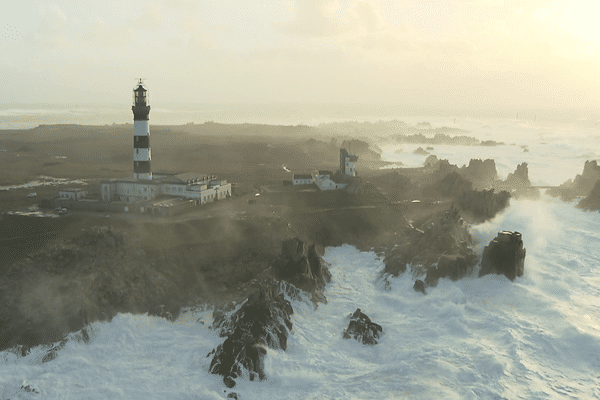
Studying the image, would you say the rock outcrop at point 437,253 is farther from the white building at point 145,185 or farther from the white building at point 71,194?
the white building at point 71,194

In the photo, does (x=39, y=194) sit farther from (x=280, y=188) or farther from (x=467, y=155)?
(x=467, y=155)

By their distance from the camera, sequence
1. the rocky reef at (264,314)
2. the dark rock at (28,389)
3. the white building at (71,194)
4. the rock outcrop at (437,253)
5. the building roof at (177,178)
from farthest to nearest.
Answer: the building roof at (177,178) < the white building at (71,194) < the rock outcrop at (437,253) < the rocky reef at (264,314) < the dark rock at (28,389)

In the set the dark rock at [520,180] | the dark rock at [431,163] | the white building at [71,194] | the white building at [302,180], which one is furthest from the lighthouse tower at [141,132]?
the dark rock at [431,163]

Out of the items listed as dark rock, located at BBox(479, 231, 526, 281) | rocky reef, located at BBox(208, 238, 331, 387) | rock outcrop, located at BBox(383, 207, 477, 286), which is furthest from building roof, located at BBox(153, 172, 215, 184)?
dark rock, located at BBox(479, 231, 526, 281)

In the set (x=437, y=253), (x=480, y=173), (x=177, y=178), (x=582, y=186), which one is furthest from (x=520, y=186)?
(x=177, y=178)

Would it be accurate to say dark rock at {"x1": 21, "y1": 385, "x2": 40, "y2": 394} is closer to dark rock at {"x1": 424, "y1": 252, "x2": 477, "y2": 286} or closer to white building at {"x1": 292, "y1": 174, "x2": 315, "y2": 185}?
dark rock at {"x1": 424, "y1": 252, "x2": 477, "y2": 286}

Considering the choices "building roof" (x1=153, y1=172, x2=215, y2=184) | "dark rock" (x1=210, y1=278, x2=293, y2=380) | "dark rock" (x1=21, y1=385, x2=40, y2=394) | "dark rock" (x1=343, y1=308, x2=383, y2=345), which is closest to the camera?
"dark rock" (x1=21, y1=385, x2=40, y2=394)
